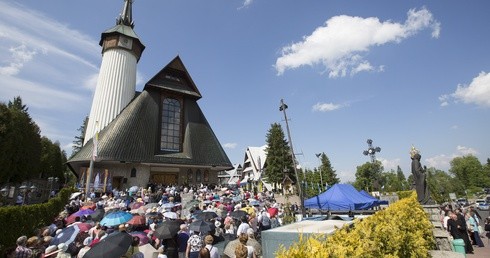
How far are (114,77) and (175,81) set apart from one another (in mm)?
8284

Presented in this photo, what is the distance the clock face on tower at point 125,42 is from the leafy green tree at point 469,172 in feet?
367

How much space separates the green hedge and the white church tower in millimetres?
21323

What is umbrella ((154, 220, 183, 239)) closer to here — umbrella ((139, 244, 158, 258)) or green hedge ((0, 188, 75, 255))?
umbrella ((139, 244, 158, 258))

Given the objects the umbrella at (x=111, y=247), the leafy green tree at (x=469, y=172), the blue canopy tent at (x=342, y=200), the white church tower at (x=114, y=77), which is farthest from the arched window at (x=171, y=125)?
the leafy green tree at (x=469, y=172)

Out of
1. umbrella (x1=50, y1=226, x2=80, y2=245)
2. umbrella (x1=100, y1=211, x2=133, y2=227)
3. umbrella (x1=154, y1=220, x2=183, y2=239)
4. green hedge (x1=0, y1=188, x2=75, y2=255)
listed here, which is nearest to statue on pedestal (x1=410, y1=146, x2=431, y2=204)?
umbrella (x1=154, y1=220, x2=183, y2=239)

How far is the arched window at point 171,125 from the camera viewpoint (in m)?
35.8

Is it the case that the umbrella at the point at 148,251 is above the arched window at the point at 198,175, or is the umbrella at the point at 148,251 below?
below

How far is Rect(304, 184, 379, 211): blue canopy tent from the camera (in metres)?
14.9

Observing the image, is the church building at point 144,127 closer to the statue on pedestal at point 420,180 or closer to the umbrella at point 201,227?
the umbrella at point 201,227

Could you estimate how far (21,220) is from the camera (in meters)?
12.0

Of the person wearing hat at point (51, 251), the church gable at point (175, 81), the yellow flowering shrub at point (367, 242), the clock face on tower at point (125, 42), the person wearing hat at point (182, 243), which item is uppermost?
the clock face on tower at point (125, 42)

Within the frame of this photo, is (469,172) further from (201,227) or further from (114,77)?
(201,227)

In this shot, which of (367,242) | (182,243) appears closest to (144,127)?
(182,243)

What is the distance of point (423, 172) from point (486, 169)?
113m
